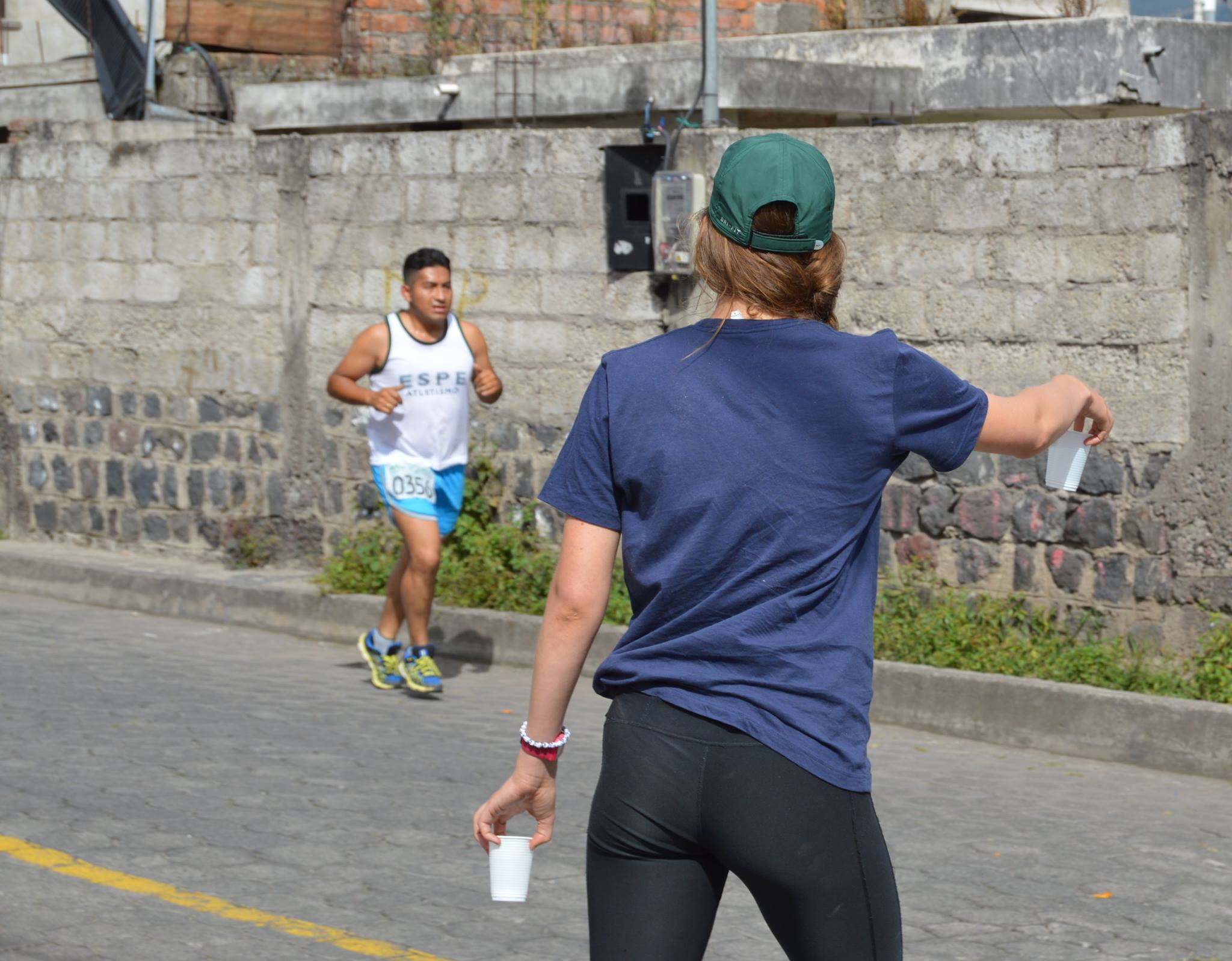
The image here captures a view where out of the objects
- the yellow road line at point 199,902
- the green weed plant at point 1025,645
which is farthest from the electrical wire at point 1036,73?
the yellow road line at point 199,902

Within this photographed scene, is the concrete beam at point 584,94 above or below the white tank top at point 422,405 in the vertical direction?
above

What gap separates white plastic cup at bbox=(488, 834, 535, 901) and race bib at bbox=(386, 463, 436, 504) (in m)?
5.47

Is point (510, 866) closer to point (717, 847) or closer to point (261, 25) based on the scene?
point (717, 847)

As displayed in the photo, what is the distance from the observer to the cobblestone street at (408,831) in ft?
16.0

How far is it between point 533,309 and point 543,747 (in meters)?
7.45

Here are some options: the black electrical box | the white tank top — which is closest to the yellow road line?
the white tank top

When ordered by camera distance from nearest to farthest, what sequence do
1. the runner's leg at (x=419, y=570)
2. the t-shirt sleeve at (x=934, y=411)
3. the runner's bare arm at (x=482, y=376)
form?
the t-shirt sleeve at (x=934, y=411) → the runner's leg at (x=419, y=570) → the runner's bare arm at (x=482, y=376)

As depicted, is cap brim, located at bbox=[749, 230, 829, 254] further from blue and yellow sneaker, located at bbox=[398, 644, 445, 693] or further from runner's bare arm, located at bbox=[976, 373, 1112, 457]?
blue and yellow sneaker, located at bbox=[398, 644, 445, 693]

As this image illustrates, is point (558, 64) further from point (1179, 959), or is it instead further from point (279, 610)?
point (1179, 959)

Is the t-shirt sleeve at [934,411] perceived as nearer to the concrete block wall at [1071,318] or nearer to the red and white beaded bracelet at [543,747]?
the red and white beaded bracelet at [543,747]

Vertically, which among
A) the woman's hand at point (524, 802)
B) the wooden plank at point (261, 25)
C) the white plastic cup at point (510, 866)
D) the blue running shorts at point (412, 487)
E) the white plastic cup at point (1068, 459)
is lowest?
the blue running shorts at point (412, 487)

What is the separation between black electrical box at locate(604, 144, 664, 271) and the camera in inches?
376

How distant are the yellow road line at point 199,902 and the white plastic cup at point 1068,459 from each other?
2.33 metres

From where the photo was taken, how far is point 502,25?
17141mm
